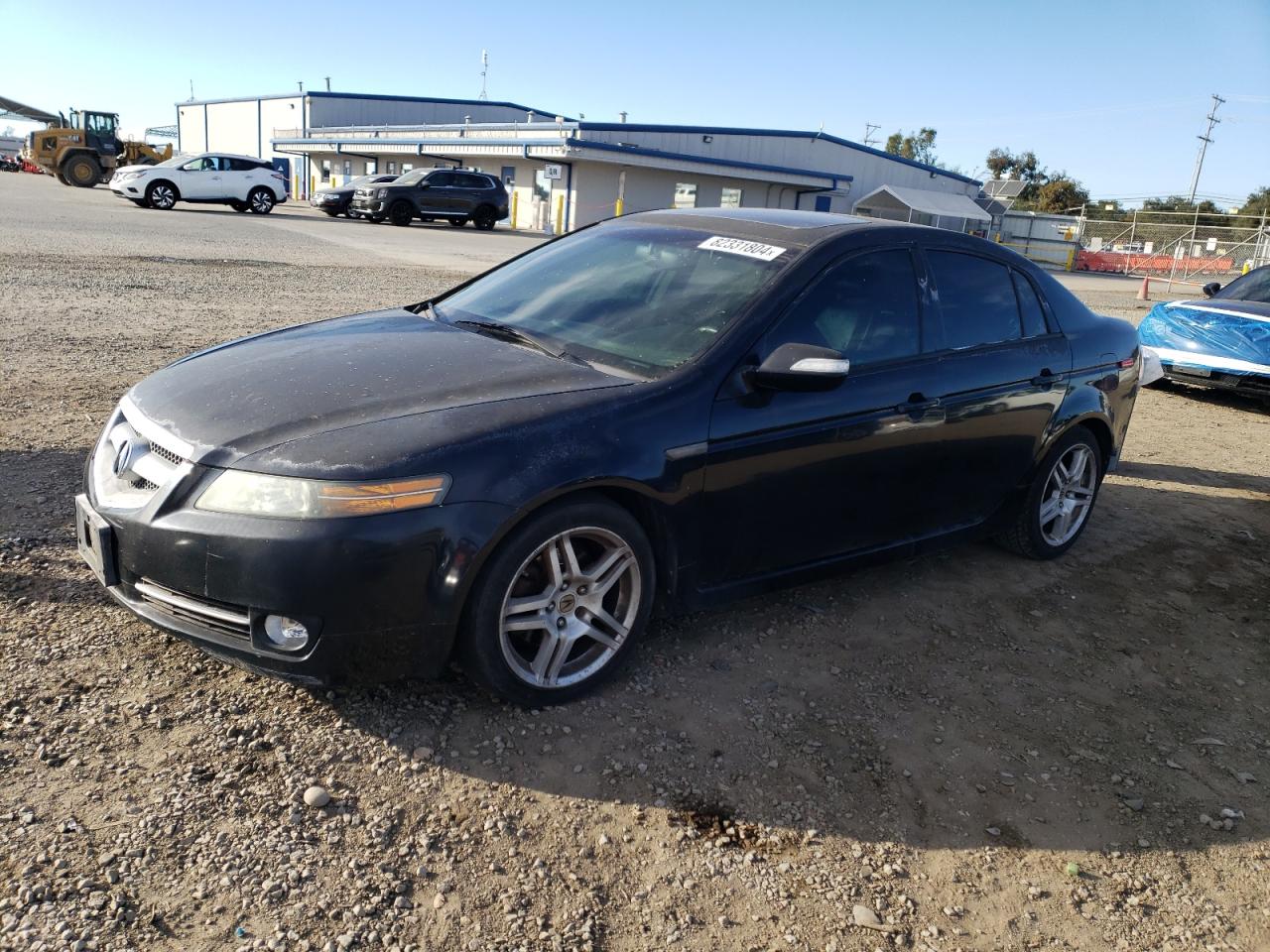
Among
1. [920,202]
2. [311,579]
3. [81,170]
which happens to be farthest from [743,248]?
[920,202]

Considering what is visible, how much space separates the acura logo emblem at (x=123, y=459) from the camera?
3071 mm

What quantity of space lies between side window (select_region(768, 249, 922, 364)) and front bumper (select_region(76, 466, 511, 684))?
152cm

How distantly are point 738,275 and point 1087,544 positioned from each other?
2.96 metres

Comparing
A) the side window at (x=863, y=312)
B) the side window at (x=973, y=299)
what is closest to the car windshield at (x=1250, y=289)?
the side window at (x=973, y=299)

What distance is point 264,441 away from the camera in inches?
113

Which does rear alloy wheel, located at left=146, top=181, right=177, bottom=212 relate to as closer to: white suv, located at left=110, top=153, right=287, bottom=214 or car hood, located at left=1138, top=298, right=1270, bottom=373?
white suv, located at left=110, top=153, right=287, bottom=214

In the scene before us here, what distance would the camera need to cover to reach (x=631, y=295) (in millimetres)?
3918

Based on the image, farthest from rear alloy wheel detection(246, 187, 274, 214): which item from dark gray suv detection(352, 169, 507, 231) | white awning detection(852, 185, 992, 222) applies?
white awning detection(852, 185, 992, 222)

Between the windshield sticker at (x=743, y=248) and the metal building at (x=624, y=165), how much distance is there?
88.8 feet

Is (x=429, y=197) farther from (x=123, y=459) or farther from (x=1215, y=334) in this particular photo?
(x=123, y=459)

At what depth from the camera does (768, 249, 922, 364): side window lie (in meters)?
3.71

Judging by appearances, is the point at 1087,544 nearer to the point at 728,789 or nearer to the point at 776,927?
the point at 728,789

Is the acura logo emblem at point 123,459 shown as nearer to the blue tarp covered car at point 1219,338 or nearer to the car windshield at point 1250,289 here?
the blue tarp covered car at point 1219,338

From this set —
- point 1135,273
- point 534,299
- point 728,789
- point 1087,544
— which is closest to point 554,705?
point 728,789
